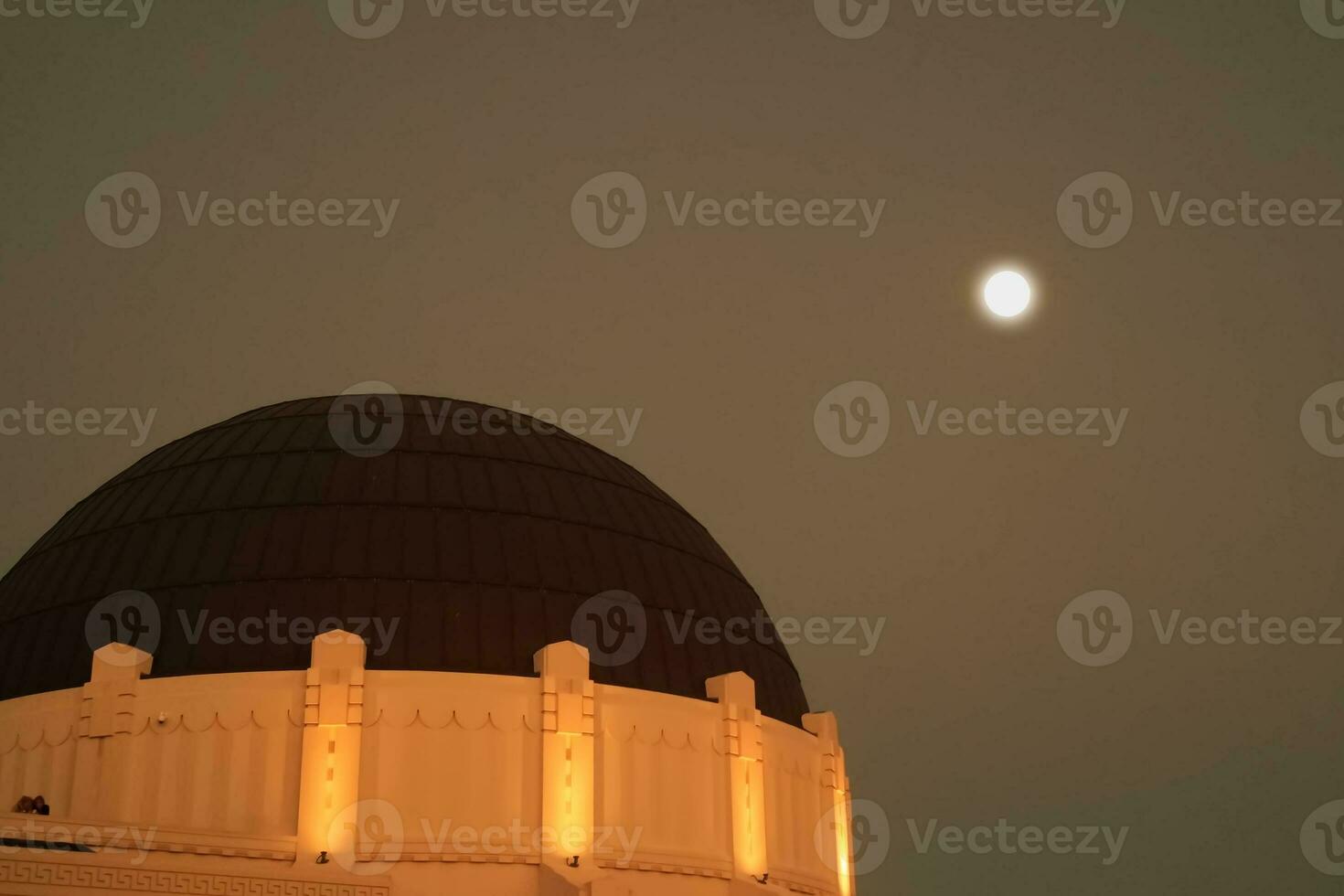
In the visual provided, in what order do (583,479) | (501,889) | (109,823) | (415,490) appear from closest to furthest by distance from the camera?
(109,823) < (501,889) < (415,490) < (583,479)

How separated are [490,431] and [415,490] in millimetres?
3712

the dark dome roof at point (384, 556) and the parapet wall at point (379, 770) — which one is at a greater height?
the dark dome roof at point (384, 556)

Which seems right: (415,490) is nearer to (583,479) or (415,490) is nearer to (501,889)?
(583,479)

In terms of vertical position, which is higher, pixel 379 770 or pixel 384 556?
pixel 384 556

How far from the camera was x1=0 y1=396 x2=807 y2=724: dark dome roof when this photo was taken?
30.2 meters

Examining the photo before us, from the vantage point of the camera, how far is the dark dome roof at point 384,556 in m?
30.2

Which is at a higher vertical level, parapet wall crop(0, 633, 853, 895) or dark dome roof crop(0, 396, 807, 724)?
dark dome roof crop(0, 396, 807, 724)

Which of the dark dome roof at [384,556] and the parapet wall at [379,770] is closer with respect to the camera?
the parapet wall at [379,770]

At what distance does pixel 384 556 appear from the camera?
31172 mm

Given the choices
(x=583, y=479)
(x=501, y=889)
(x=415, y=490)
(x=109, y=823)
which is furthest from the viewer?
(x=583, y=479)

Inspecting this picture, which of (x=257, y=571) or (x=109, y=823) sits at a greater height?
(x=257, y=571)

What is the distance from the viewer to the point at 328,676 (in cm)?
2809

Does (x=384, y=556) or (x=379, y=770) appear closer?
(x=379, y=770)

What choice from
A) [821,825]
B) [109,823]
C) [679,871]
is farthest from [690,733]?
[109,823]
